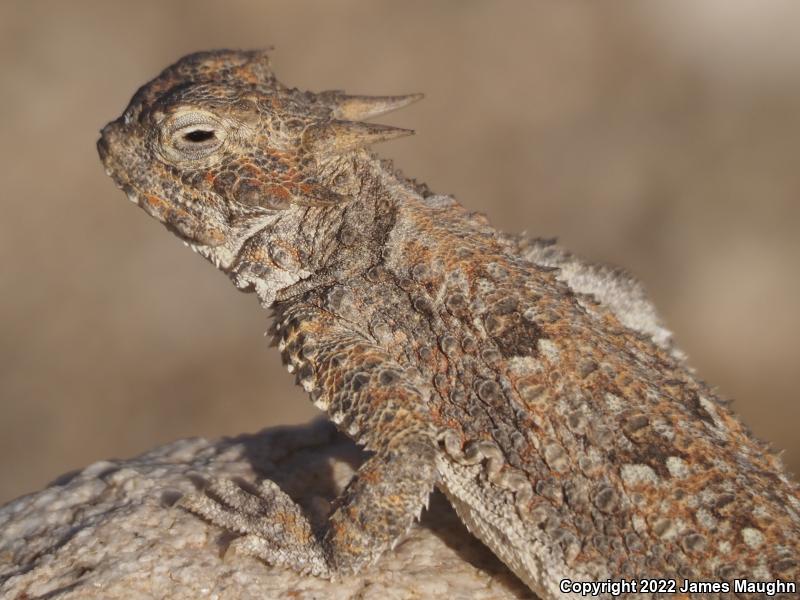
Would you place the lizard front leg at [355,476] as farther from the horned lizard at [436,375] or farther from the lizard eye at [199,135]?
the lizard eye at [199,135]

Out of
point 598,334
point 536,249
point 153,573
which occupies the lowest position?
point 153,573

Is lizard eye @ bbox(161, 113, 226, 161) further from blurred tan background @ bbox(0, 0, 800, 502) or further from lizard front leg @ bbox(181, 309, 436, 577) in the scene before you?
blurred tan background @ bbox(0, 0, 800, 502)

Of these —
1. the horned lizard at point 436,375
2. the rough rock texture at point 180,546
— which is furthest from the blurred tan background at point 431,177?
the horned lizard at point 436,375

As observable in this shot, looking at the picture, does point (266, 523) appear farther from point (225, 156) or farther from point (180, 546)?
point (225, 156)

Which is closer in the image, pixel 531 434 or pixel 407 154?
pixel 531 434

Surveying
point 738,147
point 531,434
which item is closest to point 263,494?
point 531,434

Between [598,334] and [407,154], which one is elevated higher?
[407,154]

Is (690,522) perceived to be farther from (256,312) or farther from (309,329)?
(256,312)
